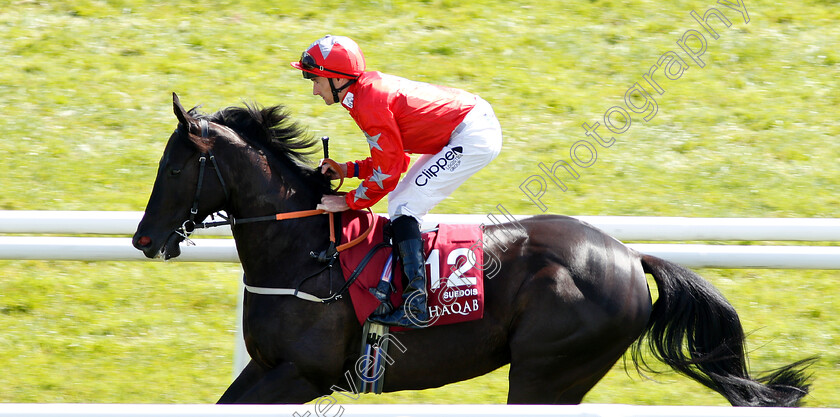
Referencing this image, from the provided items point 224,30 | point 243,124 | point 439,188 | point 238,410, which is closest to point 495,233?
point 439,188

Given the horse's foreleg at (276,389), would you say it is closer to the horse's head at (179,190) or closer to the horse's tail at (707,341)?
the horse's head at (179,190)

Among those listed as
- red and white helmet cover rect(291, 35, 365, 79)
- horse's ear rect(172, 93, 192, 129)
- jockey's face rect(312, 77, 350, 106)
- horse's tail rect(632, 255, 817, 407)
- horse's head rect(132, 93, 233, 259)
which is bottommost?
horse's tail rect(632, 255, 817, 407)

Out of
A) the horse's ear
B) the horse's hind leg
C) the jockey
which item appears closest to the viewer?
the horse's ear

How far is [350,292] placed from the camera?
3.70 meters

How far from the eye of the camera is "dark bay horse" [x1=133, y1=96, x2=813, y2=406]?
367 cm

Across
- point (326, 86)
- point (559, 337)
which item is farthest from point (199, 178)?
point (559, 337)

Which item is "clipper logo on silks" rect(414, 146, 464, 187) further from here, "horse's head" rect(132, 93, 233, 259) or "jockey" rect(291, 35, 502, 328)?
"horse's head" rect(132, 93, 233, 259)

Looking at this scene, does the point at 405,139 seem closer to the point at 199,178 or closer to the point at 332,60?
the point at 332,60

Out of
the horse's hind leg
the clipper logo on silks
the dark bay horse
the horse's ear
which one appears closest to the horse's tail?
the dark bay horse

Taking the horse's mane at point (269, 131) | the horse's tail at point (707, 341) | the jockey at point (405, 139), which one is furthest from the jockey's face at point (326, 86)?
the horse's tail at point (707, 341)

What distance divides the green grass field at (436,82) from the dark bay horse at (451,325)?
85 cm

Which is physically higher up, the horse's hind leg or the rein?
the rein

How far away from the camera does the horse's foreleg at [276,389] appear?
3.62m

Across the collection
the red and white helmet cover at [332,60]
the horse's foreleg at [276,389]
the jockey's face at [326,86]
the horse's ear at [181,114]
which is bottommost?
the horse's foreleg at [276,389]
